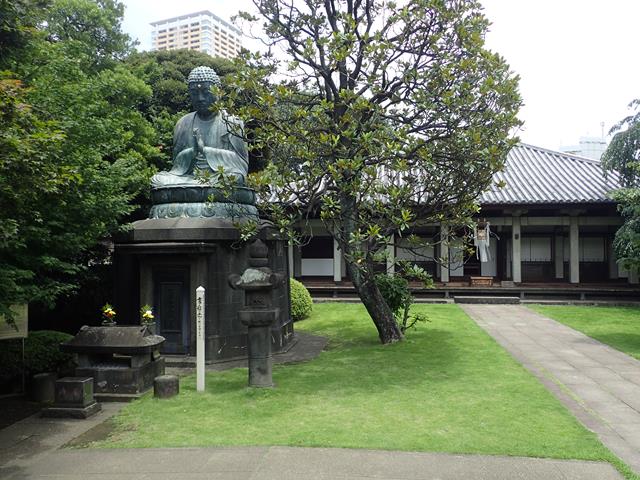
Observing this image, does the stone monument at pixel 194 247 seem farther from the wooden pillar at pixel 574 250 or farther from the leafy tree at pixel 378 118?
the wooden pillar at pixel 574 250

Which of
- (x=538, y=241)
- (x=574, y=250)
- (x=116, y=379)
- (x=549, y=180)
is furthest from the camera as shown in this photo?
(x=538, y=241)

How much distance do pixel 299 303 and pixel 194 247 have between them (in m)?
A: 7.52

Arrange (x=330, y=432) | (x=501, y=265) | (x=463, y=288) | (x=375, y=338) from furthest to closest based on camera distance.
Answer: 1. (x=501, y=265)
2. (x=463, y=288)
3. (x=375, y=338)
4. (x=330, y=432)

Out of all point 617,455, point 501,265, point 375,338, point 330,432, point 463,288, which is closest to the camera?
point 617,455

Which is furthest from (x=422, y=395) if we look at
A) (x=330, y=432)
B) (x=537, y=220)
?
(x=537, y=220)

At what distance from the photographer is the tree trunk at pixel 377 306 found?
12.0 m

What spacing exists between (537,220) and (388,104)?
14118 mm

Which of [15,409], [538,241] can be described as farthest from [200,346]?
[538,241]

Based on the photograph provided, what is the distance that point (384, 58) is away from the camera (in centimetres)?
1020

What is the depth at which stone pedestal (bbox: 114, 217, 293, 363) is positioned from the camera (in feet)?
34.1

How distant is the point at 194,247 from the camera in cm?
1018

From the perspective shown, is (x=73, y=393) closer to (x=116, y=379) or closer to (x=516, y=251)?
(x=116, y=379)

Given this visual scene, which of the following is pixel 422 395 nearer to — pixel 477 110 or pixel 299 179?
pixel 299 179

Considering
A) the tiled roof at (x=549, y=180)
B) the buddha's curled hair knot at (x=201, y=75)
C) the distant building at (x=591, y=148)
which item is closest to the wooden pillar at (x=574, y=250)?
the tiled roof at (x=549, y=180)
